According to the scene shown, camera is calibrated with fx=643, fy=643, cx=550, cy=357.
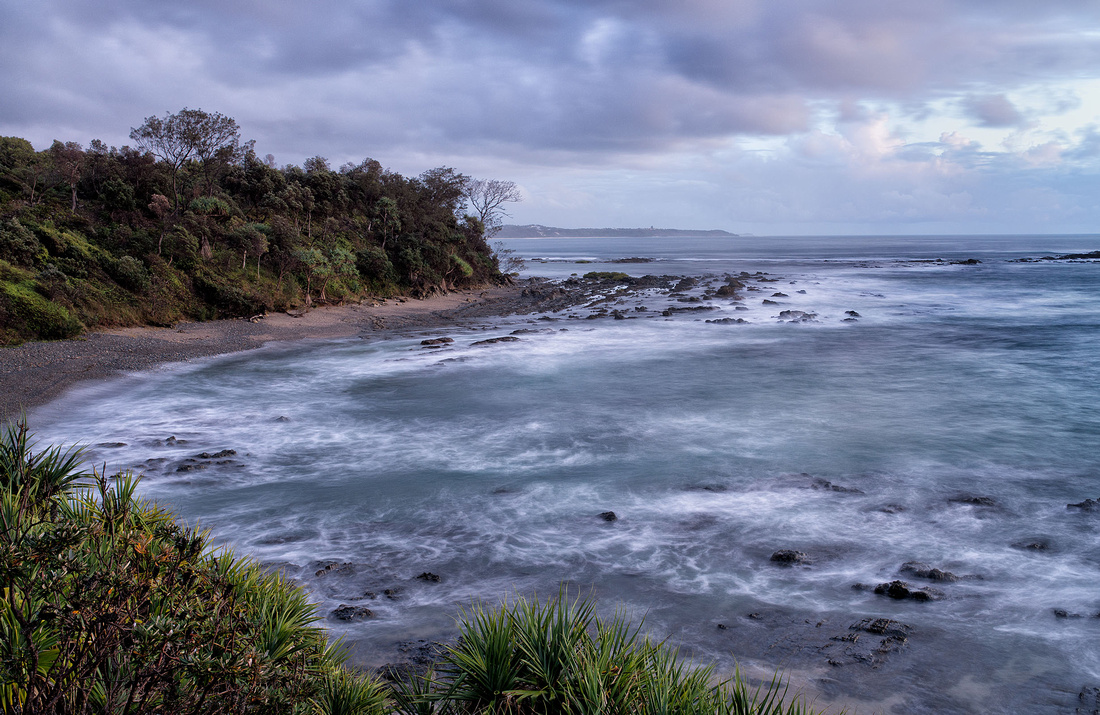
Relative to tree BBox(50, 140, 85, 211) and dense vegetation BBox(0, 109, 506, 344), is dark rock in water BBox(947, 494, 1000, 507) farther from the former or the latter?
tree BBox(50, 140, 85, 211)

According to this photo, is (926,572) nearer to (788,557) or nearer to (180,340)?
(788,557)

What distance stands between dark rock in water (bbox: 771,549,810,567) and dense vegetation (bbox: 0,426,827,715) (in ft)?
17.1

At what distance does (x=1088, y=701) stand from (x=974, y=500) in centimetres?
586

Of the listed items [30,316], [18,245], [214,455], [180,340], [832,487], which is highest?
[18,245]

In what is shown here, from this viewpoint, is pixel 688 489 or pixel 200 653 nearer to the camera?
pixel 200 653

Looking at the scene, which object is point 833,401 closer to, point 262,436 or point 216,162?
point 262,436

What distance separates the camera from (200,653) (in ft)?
12.3

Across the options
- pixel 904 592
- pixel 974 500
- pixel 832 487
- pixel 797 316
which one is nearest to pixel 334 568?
pixel 904 592

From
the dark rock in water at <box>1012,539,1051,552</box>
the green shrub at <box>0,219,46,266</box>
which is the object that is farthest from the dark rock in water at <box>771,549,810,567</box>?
the green shrub at <box>0,219,46,266</box>

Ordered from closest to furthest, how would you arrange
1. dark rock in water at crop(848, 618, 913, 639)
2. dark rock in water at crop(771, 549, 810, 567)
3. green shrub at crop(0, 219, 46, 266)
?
1. dark rock in water at crop(848, 618, 913, 639)
2. dark rock in water at crop(771, 549, 810, 567)
3. green shrub at crop(0, 219, 46, 266)

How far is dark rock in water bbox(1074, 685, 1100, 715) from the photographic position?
6.33 metres

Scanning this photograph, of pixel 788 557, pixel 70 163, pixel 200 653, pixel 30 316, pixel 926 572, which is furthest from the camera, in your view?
pixel 70 163

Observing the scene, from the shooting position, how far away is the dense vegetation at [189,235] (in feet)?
80.6

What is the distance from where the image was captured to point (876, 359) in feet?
89.3
